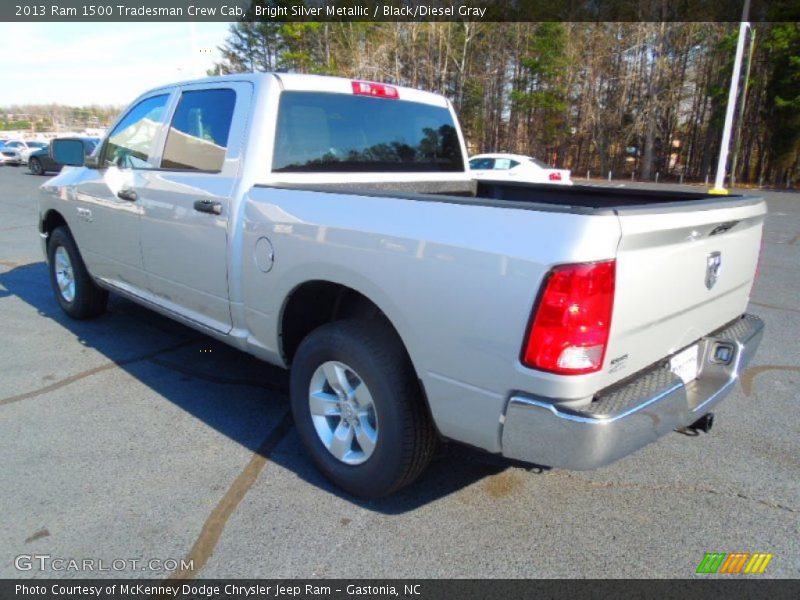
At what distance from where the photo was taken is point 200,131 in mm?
3564

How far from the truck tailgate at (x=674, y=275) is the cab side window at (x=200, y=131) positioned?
2351 millimetres

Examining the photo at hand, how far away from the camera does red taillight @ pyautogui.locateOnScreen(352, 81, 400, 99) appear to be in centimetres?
370

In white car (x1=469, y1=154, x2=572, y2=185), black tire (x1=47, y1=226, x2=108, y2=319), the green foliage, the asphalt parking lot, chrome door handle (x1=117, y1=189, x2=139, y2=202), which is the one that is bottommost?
the asphalt parking lot

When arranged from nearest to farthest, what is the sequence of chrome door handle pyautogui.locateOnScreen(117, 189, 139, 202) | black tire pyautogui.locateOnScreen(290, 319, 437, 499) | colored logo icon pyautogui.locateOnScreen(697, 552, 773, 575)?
colored logo icon pyautogui.locateOnScreen(697, 552, 773, 575) < black tire pyautogui.locateOnScreen(290, 319, 437, 499) < chrome door handle pyautogui.locateOnScreen(117, 189, 139, 202)

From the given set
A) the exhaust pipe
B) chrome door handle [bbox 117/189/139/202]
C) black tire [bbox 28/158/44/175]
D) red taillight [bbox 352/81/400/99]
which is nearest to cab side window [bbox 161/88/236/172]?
chrome door handle [bbox 117/189/139/202]

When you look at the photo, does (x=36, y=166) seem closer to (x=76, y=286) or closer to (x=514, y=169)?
(x=514, y=169)

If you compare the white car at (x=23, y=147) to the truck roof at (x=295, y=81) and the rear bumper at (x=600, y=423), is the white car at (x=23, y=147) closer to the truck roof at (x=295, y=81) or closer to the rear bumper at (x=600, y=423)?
the truck roof at (x=295, y=81)

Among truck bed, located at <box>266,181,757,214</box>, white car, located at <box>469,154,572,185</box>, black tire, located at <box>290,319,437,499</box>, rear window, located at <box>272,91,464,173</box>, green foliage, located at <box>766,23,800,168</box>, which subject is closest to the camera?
black tire, located at <box>290,319,437,499</box>

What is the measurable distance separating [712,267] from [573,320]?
971 millimetres

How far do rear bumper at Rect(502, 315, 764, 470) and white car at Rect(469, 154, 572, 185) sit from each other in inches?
622

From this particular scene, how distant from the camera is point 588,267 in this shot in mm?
1880

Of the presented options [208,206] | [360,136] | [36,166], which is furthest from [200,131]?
[36,166]

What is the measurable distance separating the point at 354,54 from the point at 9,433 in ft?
113

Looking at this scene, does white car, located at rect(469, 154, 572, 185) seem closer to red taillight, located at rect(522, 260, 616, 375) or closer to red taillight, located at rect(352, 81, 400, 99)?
red taillight, located at rect(352, 81, 400, 99)
